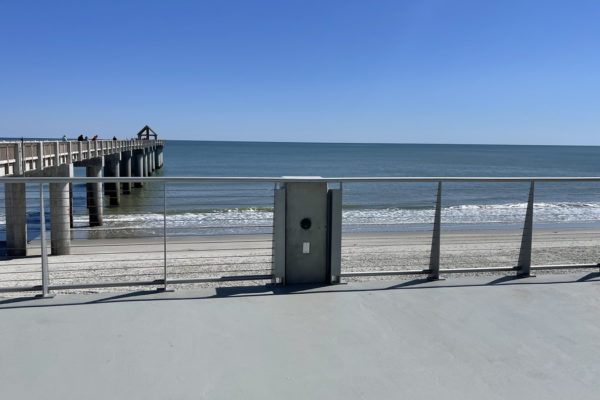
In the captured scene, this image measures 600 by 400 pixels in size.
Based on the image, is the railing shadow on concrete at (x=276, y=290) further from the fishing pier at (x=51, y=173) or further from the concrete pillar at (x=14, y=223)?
the concrete pillar at (x=14, y=223)

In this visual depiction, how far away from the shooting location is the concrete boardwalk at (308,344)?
2443 mm

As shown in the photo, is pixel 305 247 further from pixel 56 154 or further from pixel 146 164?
pixel 146 164

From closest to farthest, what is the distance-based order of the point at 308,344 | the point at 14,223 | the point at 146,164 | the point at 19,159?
the point at 308,344 → the point at 19,159 → the point at 14,223 → the point at 146,164

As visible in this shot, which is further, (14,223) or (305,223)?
(14,223)

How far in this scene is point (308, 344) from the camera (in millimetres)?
2945

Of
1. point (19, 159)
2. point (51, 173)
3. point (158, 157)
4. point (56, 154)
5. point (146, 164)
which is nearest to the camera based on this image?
point (19, 159)

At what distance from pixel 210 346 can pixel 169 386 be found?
49cm

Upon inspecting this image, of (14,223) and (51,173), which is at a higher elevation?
(51,173)

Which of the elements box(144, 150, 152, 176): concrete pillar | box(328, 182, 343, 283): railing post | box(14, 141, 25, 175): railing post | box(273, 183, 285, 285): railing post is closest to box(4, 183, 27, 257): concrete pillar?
box(14, 141, 25, 175): railing post

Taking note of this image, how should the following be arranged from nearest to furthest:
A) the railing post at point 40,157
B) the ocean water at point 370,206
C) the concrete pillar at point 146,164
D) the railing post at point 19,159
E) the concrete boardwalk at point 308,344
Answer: the concrete boardwalk at point 308,344 < the ocean water at point 370,206 < the railing post at point 19,159 < the railing post at point 40,157 < the concrete pillar at point 146,164

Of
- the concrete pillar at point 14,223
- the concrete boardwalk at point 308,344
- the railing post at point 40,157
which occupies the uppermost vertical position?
the railing post at point 40,157

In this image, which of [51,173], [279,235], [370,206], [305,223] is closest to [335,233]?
[305,223]

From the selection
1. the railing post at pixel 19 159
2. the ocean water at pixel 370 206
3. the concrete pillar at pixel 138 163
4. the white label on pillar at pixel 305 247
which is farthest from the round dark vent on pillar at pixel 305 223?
the concrete pillar at pixel 138 163

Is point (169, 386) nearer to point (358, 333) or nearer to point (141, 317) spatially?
point (141, 317)
